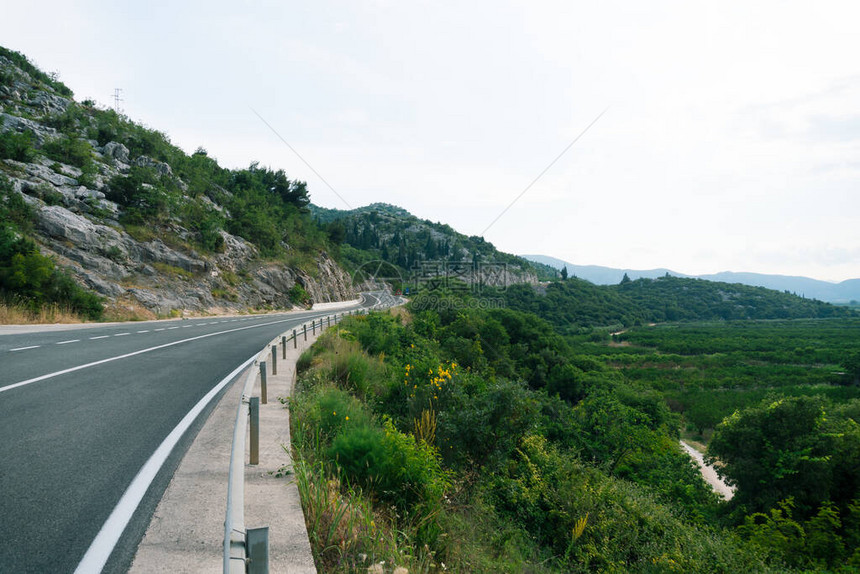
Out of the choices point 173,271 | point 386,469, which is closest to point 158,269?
point 173,271

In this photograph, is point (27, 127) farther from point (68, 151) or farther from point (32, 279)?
point (32, 279)

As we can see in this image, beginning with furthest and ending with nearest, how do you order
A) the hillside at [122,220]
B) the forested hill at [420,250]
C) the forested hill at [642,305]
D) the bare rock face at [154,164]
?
the forested hill at [420,250]
the forested hill at [642,305]
the bare rock face at [154,164]
the hillside at [122,220]

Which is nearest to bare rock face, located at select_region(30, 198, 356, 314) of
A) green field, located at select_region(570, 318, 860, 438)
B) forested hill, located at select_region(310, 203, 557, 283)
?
green field, located at select_region(570, 318, 860, 438)

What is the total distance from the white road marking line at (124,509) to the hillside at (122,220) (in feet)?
58.6

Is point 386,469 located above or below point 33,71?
below

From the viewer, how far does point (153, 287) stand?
28.4 m

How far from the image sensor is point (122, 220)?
3094cm

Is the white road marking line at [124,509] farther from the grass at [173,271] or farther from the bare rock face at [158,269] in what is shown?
the grass at [173,271]

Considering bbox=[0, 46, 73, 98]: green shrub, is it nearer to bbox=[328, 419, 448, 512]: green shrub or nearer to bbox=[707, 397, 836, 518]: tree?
bbox=[328, 419, 448, 512]: green shrub

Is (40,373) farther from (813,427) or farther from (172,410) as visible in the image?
(813,427)

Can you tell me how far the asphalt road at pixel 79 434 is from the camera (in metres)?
3.32

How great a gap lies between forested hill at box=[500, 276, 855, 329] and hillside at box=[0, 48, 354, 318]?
69102 millimetres

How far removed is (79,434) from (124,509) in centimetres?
235

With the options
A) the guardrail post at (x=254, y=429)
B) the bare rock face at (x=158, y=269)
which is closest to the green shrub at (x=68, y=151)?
the bare rock face at (x=158, y=269)
